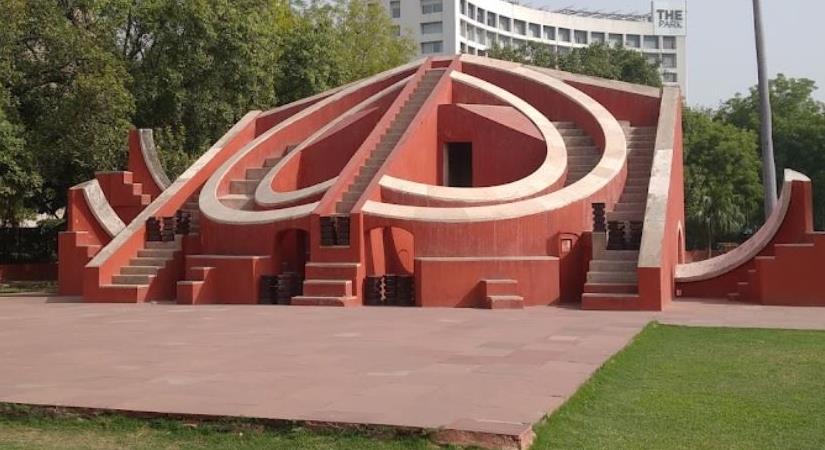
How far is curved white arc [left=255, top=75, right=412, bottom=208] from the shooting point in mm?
13977

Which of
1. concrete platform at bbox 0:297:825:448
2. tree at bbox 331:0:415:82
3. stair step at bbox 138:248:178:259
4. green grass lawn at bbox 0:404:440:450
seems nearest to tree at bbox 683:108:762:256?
tree at bbox 331:0:415:82

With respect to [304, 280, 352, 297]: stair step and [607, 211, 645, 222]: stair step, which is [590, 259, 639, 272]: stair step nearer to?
[607, 211, 645, 222]: stair step

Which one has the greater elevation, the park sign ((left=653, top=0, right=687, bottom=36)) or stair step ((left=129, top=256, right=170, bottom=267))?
the park sign ((left=653, top=0, right=687, bottom=36))

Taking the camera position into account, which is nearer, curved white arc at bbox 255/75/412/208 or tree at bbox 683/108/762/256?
curved white arc at bbox 255/75/412/208

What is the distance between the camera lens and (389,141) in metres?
15.5

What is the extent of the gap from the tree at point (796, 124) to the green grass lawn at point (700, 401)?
99.0 feet

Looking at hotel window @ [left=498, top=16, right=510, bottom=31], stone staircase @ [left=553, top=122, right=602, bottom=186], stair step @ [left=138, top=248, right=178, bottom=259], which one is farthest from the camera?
hotel window @ [left=498, top=16, right=510, bottom=31]

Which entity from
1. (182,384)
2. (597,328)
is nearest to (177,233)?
(597,328)

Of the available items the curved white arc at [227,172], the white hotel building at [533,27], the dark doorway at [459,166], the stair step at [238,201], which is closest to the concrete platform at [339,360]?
the curved white arc at [227,172]

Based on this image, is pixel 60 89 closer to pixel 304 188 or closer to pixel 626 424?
pixel 304 188

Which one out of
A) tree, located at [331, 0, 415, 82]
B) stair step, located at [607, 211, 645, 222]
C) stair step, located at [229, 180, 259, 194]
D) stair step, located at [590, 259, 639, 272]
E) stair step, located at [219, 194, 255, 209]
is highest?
tree, located at [331, 0, 415, 82]

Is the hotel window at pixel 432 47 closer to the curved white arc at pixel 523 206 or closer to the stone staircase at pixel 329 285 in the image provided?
the curved white arc at pixel 523 206

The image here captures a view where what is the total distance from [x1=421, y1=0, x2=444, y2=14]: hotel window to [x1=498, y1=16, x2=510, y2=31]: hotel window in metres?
8.64

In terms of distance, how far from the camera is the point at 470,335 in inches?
341
